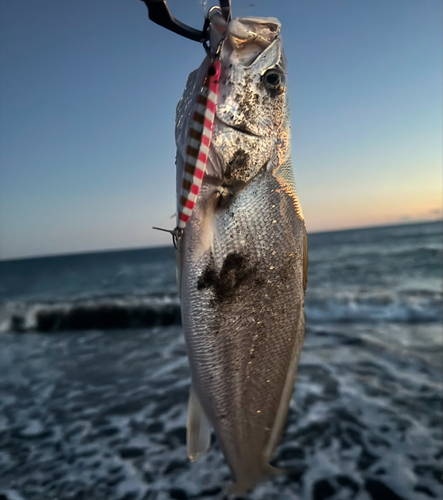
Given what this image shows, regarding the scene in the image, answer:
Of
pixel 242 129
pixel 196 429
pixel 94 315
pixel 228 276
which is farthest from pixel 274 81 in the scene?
pixel 94 315

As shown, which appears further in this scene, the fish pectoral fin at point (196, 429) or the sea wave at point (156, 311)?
the sea wave at point (156, 311)

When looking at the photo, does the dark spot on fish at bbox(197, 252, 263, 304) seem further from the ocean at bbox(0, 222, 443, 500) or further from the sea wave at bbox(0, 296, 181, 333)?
the sea wave at bbox(0, 296, 181, 333)

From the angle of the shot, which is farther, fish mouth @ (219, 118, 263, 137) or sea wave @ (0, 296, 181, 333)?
sea wave @ (0, 296, 181, 333)

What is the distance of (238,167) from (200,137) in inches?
9.0

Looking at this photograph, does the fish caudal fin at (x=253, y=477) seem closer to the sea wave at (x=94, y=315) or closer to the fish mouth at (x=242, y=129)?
the fish mouth at (x=242, y=129)

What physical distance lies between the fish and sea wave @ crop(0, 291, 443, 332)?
740cm

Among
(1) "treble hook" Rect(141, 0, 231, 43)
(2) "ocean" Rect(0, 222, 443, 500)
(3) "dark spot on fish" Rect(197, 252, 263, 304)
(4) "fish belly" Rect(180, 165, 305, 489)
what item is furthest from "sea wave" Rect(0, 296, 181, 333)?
(1) "treble hook" Rect(141, 0, 231, 43)

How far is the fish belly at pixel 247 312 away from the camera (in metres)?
1.63

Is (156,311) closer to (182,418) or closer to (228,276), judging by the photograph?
(182,418)

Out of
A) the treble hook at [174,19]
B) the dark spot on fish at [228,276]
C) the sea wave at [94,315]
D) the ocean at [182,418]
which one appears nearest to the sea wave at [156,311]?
the sea wave at [94,315]

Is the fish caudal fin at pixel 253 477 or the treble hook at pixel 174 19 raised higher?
the treble hook at pixel 174 19

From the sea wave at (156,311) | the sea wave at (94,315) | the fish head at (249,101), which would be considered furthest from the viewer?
the sea wave at (94,315)

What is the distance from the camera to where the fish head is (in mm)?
1564

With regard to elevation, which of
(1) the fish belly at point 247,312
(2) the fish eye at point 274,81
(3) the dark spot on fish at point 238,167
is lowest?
(1) the fish belly at point 247,312
